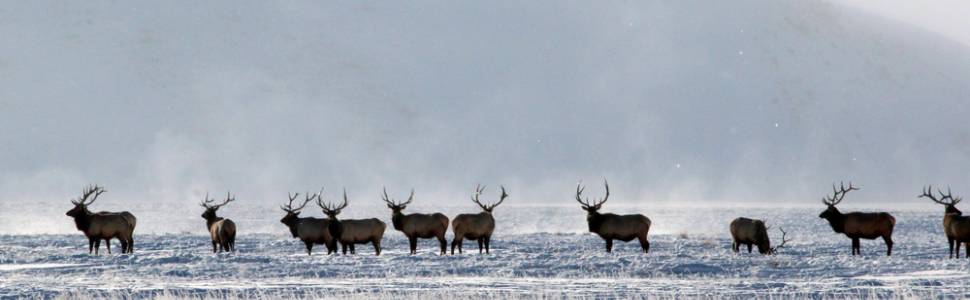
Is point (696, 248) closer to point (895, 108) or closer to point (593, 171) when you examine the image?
point (593, 171)

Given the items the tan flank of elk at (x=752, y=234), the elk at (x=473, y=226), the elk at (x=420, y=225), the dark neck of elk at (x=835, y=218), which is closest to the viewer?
the tan flank of elk at (x=752, y=234)

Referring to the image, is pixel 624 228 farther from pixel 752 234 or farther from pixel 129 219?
pixel 129 219

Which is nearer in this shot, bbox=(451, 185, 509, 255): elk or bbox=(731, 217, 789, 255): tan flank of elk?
bbox=(731, 217, 789, 255): tan flank of elk

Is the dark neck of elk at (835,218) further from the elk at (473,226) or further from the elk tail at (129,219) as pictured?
the elk tail at (129,219)

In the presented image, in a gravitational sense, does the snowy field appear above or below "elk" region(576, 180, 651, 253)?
Answer: below

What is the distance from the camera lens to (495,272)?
1143 inches

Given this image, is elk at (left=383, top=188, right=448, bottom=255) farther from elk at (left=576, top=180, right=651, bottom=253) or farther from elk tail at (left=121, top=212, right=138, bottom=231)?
elk tail at (left=121, top=212, right=138, bottom=231)

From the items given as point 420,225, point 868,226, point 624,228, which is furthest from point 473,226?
point 868,226

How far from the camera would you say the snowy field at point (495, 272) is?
24141mm

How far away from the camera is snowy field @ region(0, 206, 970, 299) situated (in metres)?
24.1

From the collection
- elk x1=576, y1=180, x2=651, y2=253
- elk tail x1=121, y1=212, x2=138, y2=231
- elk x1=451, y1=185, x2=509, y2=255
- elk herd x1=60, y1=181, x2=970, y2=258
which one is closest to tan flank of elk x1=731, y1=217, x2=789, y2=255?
elk herd x1=60, y1=181, x2=970, y2=258

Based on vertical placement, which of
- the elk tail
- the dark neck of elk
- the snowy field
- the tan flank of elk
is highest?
the elk tail

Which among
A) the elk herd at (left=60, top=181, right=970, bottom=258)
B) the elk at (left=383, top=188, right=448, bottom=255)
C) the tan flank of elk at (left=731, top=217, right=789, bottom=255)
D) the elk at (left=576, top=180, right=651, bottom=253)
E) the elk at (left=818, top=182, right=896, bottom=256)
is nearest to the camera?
the tan flank of elk at (left=731, top=217, right=789, bottom=255)

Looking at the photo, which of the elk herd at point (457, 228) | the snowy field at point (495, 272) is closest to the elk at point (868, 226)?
the elk herd at point (457, 228)
